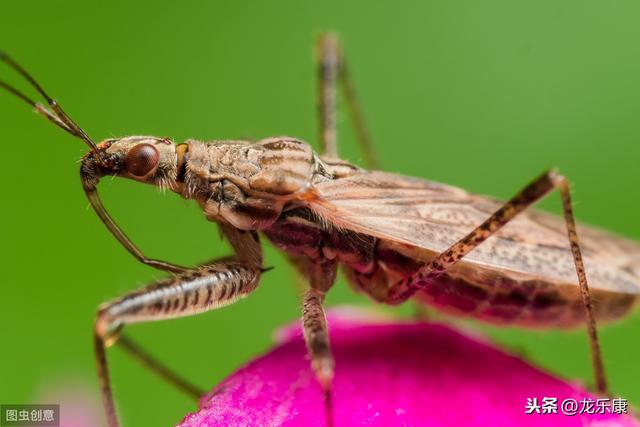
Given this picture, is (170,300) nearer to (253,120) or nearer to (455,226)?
(455,226)

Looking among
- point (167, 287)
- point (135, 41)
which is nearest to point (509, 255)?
point (167, 287)

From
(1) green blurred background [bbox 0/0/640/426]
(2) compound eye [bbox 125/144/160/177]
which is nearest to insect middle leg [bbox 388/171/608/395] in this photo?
(2) compound eye [bbox 125/144/160/177]

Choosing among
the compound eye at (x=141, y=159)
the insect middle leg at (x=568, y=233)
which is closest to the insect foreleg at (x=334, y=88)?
the compound eye at (x=141, y=159)

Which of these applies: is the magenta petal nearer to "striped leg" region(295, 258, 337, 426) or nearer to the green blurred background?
"striped leg" region(295, 258, 337, 426)

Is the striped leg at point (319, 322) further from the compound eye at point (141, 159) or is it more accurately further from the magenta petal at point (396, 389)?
the compound eye at point (141, 159)

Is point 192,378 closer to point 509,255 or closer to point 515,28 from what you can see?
point 509,255

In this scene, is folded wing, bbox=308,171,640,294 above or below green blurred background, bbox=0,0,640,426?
below
